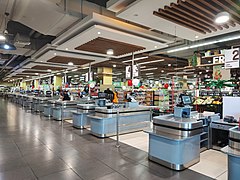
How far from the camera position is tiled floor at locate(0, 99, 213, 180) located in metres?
3.26

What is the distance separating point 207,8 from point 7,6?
16.2 feet

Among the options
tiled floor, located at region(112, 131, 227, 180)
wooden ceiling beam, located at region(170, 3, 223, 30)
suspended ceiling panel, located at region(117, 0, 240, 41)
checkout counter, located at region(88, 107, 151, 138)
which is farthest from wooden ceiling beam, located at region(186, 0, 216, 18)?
checkout counter, located at region(88, 107, 151, 138)

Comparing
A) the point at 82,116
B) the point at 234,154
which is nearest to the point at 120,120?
the point at 82,116

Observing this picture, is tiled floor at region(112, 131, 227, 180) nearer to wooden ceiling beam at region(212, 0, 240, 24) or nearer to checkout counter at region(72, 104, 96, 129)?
checkout counter at region(72, 104, 96, 129)

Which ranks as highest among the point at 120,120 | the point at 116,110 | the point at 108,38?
the point at 108,38

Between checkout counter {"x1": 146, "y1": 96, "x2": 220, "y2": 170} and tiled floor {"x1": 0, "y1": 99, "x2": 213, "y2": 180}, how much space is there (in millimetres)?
183

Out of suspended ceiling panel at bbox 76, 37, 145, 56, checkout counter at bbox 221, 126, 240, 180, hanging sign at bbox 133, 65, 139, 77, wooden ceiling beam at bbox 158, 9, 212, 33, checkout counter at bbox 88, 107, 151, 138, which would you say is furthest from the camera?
hanging sign at bbox 133, 65, 139, 77

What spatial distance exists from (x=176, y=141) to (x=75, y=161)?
7.35 feet

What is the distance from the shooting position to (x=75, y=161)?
3.91 m

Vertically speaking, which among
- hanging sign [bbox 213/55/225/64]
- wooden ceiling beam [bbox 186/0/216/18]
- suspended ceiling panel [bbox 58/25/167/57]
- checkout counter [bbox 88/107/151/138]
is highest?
wooden ceiling beam [bbox 186/0/216/18]

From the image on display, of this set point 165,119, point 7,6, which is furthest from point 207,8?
point 7,6

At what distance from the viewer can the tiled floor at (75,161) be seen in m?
3.26

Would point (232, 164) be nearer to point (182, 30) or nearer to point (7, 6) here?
point (182, 30)

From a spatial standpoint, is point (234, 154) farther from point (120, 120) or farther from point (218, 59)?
point (218, 59)
